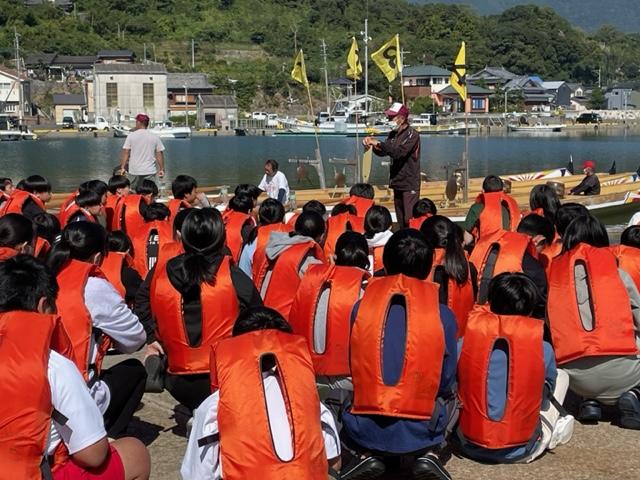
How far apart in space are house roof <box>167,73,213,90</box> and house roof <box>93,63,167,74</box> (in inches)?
117

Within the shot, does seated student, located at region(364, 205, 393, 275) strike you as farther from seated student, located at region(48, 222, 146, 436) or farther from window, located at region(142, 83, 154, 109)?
window, located at region(142, 83, 154, 109)

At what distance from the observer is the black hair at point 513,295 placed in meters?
4.09

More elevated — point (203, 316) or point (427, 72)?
point (427, 72)

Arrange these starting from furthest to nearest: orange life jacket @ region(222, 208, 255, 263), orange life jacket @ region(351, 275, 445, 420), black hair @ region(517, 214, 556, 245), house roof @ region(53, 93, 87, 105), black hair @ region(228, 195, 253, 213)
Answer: house roof @ region(53, 93, 87, 105)
black hair @ region(228, 195, 253, 213)
orange life jacket @ region(222, 208, 255, 263)
black hair @ region(517, 214, 556, 245)
orange life jacket @ region(351, 275, 445, 420)

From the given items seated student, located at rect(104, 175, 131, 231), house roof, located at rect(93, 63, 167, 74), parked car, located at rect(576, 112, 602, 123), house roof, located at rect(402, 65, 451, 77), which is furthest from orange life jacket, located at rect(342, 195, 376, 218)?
parked car, located at rect(576, 112, 602, 123)

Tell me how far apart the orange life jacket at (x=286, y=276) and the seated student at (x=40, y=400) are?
2.35 m

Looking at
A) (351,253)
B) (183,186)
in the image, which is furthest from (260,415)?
(183,186)

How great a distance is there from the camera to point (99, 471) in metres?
3.10

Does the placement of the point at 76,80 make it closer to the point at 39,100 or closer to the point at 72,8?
the point at 39,100

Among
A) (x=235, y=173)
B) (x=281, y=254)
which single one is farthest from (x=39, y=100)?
(x=281, y=254)

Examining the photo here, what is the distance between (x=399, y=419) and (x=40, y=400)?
1.76 m

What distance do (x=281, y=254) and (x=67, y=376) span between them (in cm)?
269

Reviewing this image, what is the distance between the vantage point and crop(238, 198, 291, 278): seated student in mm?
6730

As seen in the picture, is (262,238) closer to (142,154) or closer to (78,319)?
(78,319)
